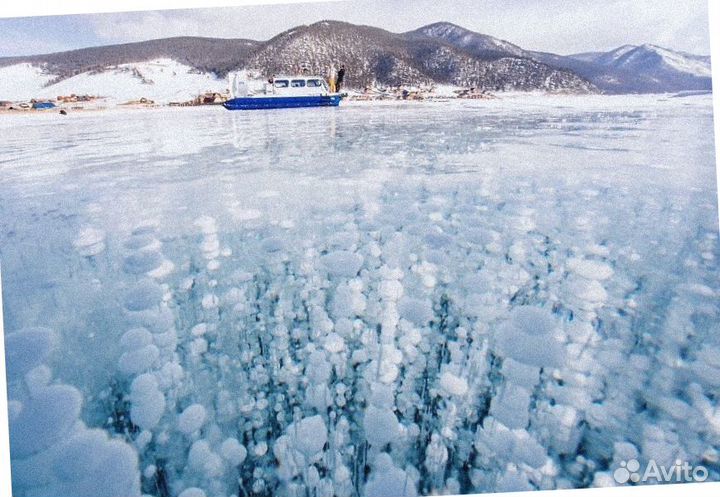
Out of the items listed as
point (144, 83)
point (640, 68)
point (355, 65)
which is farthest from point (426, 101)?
point (144, 83)

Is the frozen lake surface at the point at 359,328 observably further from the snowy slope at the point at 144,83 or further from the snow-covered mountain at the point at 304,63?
the snowy slope at the point at 144,83

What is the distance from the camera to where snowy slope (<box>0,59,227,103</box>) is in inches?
272

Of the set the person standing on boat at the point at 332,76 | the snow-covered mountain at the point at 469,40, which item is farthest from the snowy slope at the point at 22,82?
the snow-covered mountain at the point at 469,40

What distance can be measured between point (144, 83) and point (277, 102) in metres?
3.02

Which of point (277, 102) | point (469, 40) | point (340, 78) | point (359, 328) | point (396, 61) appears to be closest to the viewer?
point (359, 328)

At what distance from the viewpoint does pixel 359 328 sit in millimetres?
1729

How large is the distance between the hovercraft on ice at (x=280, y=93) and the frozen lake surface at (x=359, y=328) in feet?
13.5

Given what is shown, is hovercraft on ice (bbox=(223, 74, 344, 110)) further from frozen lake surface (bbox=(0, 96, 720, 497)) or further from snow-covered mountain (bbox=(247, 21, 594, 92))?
frozen lake surface (bbox=(0, 96, 720, 497))

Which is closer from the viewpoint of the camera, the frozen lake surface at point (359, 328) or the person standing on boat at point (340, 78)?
the frozen lake surface at point (359, 328)

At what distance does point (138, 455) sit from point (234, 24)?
4260 mm

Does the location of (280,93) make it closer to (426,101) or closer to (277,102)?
(277,102)

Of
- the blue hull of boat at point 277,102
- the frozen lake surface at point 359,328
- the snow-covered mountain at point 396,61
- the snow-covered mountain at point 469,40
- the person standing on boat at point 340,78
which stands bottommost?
the frozen lake surface at point 359,328

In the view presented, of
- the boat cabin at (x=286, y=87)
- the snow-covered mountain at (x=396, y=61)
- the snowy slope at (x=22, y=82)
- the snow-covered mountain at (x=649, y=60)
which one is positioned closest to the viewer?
the snow-covered mountain at (x=649, y=60)

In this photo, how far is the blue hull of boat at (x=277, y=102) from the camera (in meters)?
6.99
